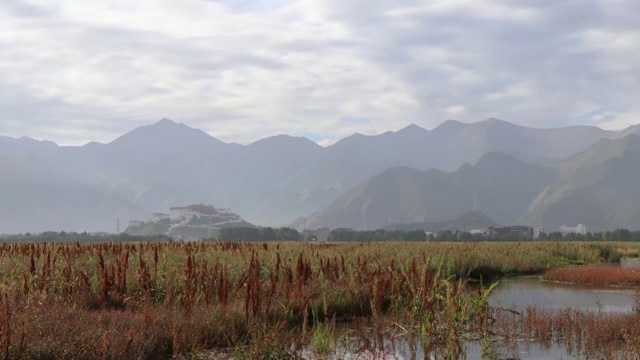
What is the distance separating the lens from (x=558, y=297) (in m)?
22.7

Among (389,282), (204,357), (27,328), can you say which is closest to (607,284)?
(389,282)

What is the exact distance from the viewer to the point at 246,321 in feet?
43.6

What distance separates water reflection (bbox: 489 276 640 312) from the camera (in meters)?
19.7

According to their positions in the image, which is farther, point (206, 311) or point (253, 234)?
point (253, 234)

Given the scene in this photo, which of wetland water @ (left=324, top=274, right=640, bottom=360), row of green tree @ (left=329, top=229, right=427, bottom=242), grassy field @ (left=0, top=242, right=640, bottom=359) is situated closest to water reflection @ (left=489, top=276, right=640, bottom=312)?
wetland water @ (left=324, top=274, right=640, bottom=360)

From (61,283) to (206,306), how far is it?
159 inches

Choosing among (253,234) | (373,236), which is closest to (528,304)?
(253,234)

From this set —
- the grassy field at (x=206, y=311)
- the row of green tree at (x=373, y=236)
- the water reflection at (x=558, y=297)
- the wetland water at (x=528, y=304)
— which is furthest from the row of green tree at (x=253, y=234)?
the grassy field at (x=206, y=311)

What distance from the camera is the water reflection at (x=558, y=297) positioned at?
19.7 meters

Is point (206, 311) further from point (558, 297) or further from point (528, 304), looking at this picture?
point (558, 297)

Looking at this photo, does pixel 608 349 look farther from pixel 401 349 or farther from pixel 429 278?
pixel 429 278

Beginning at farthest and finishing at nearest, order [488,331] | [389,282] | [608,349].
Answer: [389,282], [488,331], [608,349]

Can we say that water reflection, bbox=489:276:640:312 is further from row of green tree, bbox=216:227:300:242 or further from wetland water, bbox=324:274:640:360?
row of green tree, bbox=216:227:300:242

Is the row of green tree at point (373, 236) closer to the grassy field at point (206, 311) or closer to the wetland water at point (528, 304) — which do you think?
the wetland water at point (528, 304)
